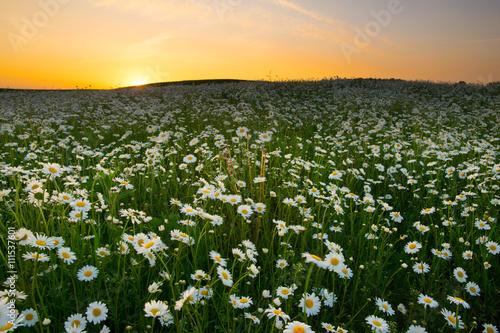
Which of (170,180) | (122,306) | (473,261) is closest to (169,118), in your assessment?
(170,180)

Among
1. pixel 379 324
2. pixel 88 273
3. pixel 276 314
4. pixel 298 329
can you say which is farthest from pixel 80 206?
pixel 379 324

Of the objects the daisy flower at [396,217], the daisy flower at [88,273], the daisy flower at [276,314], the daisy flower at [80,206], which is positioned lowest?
the daisy flower at [396,217]

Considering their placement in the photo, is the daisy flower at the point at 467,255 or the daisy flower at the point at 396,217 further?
the daisy flower at the point at 396,217

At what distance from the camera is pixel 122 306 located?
1.73 metres

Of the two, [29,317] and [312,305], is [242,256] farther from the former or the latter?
[29,317]

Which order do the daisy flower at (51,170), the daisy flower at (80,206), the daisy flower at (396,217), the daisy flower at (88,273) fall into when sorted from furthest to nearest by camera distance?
the daisy flower at (396,217) < the daisy flower at (80,206) < the daisy flower at (51,170) < the daisy flower at (88,273)

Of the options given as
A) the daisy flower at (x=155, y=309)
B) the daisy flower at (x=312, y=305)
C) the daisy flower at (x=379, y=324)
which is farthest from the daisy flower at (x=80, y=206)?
the daisy flower at (x=379, y=324)

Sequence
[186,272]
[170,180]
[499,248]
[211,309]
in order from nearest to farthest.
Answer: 1. [211,309]
2. [186,272]
3. [499,248]
4. [170,180]

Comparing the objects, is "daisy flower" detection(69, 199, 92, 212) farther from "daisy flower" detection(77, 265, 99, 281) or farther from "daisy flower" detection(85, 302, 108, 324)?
"daisy flower" detection(85, 302, 108, 324)

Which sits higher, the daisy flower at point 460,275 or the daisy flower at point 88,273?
the daisy flower at point 88,273

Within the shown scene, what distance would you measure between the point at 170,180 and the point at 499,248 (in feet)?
10.8

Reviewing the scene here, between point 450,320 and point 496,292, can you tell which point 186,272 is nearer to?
point 450,320

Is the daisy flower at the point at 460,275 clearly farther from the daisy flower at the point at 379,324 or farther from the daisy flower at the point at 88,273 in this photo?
the daisy flower at the point at 88,273

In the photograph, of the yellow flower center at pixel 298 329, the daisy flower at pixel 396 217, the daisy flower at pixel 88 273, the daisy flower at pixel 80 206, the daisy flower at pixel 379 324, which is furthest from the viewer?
the daisy flower at pixel 396 217
